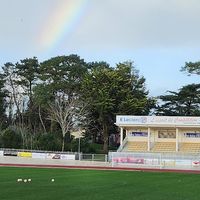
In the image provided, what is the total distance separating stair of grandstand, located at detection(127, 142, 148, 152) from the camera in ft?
208

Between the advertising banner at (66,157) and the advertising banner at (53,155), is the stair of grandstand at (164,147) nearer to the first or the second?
the advertising banner at (66,157)

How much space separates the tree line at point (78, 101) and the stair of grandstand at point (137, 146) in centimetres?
835

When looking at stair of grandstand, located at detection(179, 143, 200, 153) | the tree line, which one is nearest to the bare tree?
the tree line

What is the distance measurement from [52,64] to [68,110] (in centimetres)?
1184

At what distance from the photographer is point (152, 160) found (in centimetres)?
4984

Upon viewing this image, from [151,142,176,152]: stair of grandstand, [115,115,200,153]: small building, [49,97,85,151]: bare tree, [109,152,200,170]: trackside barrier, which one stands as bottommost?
[109,152,200,170]: trackside barrier

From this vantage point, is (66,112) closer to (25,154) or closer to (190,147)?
(25,154)

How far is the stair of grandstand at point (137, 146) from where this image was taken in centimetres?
6341

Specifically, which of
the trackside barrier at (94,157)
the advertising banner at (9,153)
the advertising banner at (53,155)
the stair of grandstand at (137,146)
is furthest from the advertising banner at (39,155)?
the stair of grandstand at (137,146)

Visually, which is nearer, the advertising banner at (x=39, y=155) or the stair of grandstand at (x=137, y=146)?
the advertising banner at (x=39, y=155)

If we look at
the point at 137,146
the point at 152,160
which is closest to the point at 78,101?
the point at 137,146

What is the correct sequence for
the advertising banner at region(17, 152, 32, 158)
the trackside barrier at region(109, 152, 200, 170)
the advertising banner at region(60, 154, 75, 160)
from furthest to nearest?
the advertising banner at region(17, 152, 32, 158), the advertising banner at region(60, 154, 75, 160), the trackside barrier at region(109, 152, 200, 170)

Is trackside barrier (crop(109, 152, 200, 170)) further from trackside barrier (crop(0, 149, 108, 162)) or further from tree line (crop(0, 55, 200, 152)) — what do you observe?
tree line (crop(0, 55, 200, 152))

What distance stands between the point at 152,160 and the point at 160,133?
1635 cm
